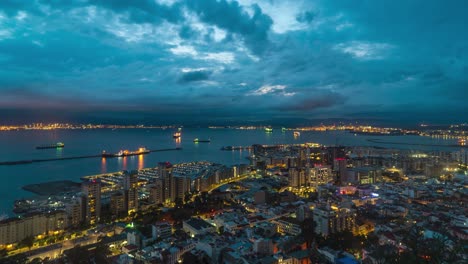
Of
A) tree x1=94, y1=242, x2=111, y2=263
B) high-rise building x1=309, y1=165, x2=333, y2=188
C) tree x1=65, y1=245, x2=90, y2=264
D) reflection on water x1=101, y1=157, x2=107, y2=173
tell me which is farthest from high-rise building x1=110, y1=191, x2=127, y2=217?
reflection on water x1=101, y1=157, x2=107, y2=173

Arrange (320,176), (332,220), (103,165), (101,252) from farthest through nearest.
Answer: (103,165), (320,176), (332,220), (101,252)

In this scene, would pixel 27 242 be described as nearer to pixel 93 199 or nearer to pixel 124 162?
pixel 93 199

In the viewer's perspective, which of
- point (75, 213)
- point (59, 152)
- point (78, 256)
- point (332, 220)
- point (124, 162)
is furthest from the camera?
point (59, 152)

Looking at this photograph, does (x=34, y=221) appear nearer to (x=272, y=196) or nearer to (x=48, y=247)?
(x=48, y=247)

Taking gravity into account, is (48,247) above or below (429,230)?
below

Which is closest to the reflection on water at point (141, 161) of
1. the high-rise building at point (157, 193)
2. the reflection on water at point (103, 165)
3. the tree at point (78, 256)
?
the reflection on water at point (103, 165)

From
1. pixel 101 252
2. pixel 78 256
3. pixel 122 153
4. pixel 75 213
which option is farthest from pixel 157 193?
pixel 122 153

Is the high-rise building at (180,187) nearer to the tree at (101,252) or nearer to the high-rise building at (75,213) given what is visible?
the high-rise building at (75,213)

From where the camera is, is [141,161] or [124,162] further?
[141,161]

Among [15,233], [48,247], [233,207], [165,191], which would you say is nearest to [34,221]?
[15,233]

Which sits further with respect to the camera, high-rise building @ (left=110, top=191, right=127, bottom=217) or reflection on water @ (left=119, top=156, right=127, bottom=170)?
reflection on water @ (left=119, top=156, right=127, bottom=170)

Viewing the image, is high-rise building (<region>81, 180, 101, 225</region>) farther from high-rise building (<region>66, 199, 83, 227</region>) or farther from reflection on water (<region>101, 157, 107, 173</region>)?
reflection on water (<region>101, 157, 107, 173</region>)
